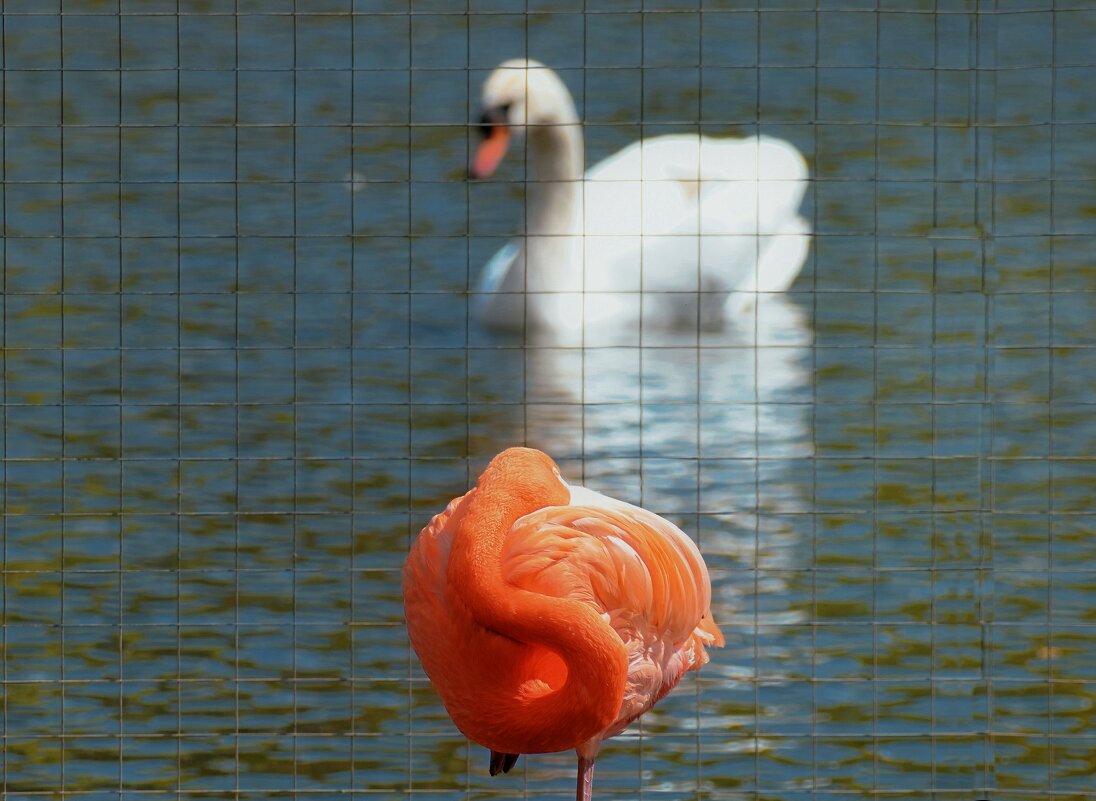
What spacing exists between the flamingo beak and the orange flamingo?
0.85 m

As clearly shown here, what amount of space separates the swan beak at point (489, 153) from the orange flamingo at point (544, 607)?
0.85 metres

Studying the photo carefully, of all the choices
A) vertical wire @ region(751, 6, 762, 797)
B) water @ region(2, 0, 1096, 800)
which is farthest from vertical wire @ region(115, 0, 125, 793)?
vertical wire @ region(751, 6, 762, 797)

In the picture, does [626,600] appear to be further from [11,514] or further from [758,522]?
[11,514]

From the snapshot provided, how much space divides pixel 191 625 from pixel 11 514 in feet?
1.58

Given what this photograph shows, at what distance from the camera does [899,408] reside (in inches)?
105

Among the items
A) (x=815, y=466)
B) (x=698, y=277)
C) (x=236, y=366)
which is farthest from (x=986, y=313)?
(x=236, y=366)

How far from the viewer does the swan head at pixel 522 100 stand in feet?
8.65

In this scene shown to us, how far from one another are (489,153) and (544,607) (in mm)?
1184

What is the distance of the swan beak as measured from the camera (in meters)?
2.65

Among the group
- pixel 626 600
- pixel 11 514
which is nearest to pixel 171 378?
pixel 11 514

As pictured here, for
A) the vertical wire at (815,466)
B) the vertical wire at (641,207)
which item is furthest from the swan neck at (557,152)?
the vertical wire at (815,466)

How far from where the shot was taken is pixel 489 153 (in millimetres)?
2658

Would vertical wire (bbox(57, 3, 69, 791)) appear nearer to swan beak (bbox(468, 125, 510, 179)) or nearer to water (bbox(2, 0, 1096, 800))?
water (bbox(2, 0, 1096, 800))

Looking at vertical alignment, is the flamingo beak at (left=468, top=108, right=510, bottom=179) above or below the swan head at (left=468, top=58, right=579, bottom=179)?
below
